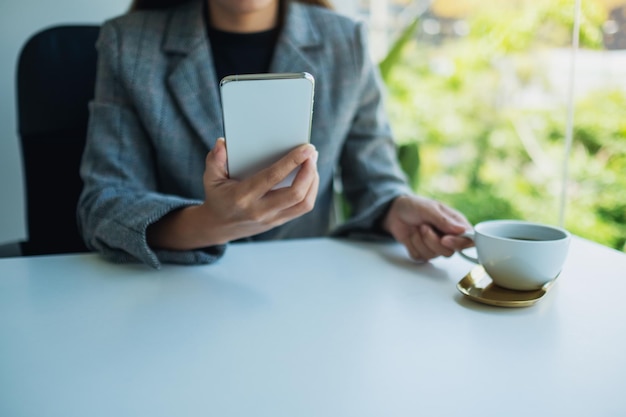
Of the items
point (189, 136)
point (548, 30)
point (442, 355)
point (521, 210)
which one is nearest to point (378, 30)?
point (548, 30)

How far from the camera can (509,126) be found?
276 cm

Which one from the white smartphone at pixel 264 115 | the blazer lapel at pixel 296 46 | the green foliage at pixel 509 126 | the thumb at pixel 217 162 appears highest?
the blazer lapel at pixel 296 46

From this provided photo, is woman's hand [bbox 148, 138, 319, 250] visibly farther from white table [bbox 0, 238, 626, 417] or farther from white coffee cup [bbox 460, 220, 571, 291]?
white coffee cup [bbox 460, 220, 571, 291]

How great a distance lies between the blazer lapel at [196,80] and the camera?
889 mm

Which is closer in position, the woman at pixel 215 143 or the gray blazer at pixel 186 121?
the woman at pixel 215 143

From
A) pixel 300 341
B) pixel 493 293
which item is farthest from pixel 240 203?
pixel 493 293

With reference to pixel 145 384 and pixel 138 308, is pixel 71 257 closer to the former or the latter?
pixel 138 308

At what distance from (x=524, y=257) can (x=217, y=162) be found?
32cm

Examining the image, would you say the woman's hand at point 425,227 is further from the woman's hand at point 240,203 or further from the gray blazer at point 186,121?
the woman's hand at point 240,203

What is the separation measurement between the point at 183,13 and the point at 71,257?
0.43 meters

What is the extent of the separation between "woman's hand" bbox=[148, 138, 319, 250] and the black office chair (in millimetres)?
377

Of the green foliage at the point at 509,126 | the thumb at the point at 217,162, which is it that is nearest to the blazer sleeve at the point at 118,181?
the thumb at the point at 217,162

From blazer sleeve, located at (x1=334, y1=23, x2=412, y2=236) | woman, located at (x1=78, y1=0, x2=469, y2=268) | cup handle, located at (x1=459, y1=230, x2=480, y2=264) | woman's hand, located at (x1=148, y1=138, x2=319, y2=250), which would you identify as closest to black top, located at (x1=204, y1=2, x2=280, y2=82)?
woman, located at (x1=78, y1=0, x2=469, y2=268)

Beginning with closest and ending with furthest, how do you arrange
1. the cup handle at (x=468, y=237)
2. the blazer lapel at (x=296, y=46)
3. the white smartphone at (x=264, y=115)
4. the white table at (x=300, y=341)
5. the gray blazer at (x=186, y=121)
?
the white table at (x=300, y=341) < the white smartphone at (x=264, y=115) < the cup handle at (x=468, y=237) < the gray blazer at (x=186, y=121) < the blazer lapel at (x=296, y=46)
